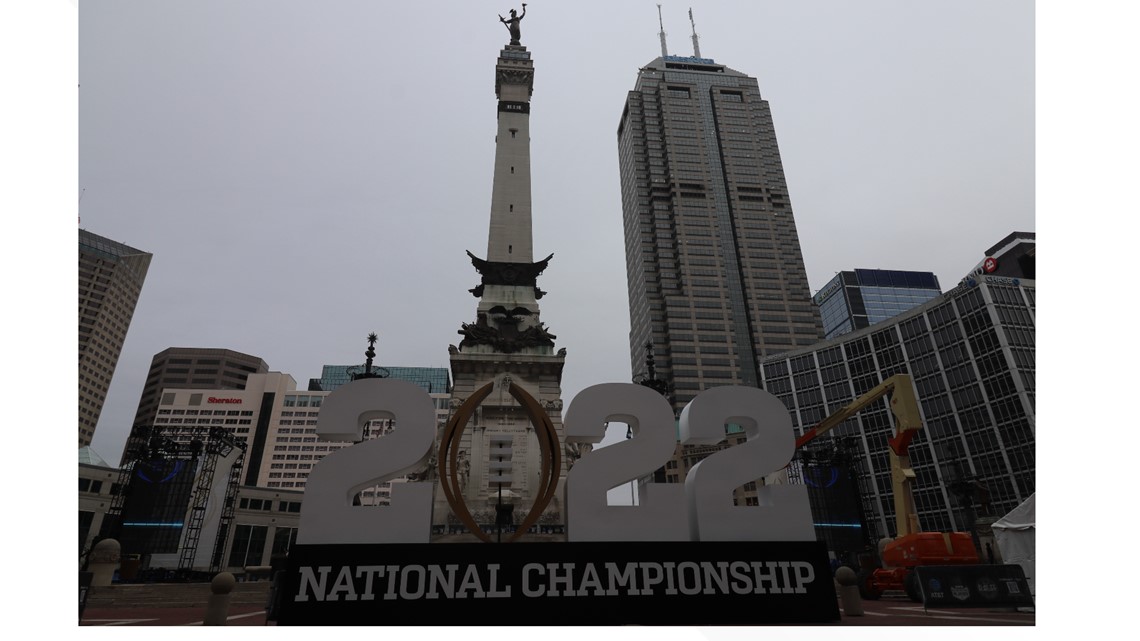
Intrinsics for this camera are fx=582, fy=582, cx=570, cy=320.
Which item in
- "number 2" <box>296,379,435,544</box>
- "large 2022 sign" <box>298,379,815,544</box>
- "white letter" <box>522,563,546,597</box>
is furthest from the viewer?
"large 2022 sign" <box>298,379,815,544</box>

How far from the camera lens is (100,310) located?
159125mm

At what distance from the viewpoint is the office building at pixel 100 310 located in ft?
515

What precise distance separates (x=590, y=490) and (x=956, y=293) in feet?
265

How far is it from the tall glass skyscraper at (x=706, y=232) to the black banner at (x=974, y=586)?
101 meters

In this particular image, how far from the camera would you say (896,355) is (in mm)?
79938

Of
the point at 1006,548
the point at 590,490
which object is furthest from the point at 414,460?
the point at 1006,548

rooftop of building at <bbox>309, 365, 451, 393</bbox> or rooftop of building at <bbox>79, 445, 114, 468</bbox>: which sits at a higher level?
rooftop of building at <bbox>309, 365, 451, 393</bbox>

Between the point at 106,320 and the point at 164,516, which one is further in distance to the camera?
the point at 106,320

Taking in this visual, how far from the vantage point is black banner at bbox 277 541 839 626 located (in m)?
11.2

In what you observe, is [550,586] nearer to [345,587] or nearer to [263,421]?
[345,587]

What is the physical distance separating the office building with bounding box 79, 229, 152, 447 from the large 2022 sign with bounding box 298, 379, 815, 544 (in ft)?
599

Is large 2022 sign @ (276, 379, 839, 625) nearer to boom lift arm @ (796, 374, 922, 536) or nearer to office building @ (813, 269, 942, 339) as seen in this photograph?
boom lift arm @ (796, 374, 922, 536)

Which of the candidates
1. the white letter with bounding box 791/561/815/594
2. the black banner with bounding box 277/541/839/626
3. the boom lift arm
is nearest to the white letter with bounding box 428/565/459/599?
the black banner with bounding box 277/541/839/626

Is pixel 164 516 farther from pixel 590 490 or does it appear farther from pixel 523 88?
pixel 590 490
